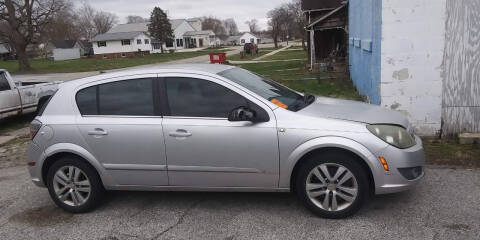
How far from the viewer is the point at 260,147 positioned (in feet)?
13.1

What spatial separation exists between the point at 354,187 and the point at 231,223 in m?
1.25

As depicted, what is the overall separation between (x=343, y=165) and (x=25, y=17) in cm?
3905

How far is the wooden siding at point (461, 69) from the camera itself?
613 cm

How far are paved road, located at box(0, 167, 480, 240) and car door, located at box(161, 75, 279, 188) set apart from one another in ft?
1.19

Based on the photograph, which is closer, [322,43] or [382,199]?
[382,199]

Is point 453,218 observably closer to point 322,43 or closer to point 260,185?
point 260,185

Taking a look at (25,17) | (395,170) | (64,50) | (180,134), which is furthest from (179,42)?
(395,170)

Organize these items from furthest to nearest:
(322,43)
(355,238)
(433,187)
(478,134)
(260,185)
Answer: (322,43) < (478,134) < (433,187) < (260,185) < (355,238)

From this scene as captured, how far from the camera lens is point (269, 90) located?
4.62m

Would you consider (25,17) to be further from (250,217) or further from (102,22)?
(102,22)

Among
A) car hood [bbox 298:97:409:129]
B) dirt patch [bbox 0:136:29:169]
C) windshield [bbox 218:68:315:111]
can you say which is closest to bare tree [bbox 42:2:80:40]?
dirt patch [bbox 0:136:29:169]

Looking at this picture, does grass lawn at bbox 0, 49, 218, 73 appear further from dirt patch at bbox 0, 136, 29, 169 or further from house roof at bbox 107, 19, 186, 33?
house roof at bbox 107, 19, 186, 33

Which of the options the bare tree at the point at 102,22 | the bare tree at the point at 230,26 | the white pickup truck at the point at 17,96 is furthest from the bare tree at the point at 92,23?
the white pickup truck at the point at 17,96

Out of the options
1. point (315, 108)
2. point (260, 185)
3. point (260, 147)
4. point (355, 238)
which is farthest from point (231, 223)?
point (315, 108)
